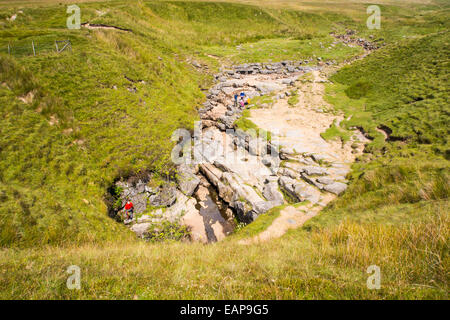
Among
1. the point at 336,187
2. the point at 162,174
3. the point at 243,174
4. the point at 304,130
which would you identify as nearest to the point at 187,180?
the point at 162,174

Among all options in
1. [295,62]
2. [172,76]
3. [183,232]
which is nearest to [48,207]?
[183,232]

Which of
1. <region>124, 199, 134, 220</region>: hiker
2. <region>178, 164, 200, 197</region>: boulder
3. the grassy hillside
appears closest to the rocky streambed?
<region>178, 164, 200, 197</region>: boulder

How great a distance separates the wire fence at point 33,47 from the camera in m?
15.8

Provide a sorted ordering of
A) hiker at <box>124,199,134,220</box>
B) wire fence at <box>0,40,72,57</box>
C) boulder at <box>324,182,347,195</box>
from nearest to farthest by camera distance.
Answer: boulder at <box>324,182,347,195</box> → hiker at <box>124,199,134,220</box> → wire fence at <box>0,40,72,57</box>

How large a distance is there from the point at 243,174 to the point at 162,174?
5.98m

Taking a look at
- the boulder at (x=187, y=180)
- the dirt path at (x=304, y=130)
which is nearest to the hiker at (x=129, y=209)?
the boulder at (x=187, y=180)

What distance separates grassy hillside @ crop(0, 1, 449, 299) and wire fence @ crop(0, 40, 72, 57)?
601 millimetres

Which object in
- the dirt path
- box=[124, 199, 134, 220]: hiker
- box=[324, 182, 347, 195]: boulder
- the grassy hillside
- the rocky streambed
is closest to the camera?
the grassy hillside

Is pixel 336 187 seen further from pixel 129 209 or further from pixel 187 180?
pixel 129 209

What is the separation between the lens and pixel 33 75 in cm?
1384

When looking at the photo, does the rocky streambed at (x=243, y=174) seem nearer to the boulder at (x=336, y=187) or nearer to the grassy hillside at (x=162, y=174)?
the boulder at (x=336, y=187)

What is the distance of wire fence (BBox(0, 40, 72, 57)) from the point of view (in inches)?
623

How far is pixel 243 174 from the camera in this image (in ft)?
47.4

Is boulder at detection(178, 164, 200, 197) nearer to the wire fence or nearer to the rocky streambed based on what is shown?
the rocky streambed
